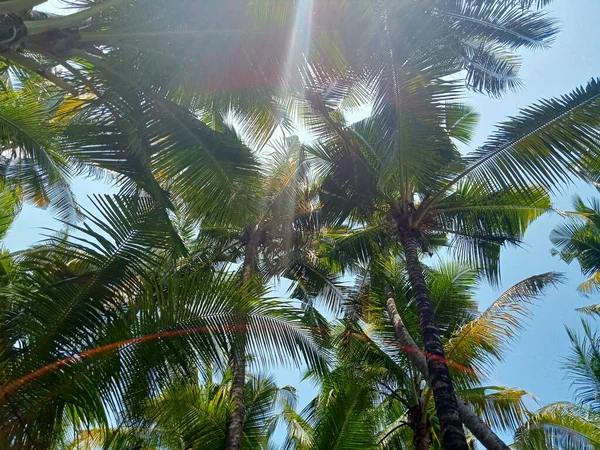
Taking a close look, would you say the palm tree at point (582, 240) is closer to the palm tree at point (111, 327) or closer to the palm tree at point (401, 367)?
the palm tree at point (401, 367)

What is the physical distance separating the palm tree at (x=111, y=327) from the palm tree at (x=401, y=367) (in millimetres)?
3778

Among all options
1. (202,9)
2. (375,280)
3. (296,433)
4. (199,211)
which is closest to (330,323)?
(375,280)

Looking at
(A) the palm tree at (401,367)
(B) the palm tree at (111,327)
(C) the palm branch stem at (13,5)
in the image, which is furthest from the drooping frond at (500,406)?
(C) the palm branch stem at (13,5)

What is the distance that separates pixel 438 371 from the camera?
6.61m

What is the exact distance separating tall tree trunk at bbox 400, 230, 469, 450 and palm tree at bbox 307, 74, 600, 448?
0.05ft

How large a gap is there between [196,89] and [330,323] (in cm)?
689

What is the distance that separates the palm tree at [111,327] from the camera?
428cm

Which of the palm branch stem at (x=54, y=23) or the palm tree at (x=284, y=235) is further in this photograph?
the palm tree at (x=284, y=235)

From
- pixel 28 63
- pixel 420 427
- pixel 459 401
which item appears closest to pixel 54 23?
pixel 28 63

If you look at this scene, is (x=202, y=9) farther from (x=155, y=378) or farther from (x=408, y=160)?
(x=155, y=378)

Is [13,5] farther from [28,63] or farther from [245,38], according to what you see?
[245,38]

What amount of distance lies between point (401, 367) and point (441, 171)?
13.3ft

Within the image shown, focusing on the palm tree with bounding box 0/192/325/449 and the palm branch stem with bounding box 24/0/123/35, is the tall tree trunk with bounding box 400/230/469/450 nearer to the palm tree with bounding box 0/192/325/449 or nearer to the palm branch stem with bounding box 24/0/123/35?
the palm tree with bounding box 0/192/325/449

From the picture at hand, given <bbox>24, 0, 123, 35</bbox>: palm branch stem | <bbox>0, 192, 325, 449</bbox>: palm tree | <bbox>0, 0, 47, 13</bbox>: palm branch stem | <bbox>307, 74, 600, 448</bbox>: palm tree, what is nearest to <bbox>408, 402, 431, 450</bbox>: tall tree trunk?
<bbox>307, 74, 600, 448</bbox>: palm tree
